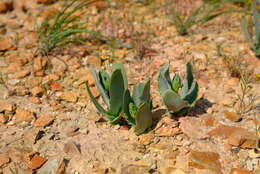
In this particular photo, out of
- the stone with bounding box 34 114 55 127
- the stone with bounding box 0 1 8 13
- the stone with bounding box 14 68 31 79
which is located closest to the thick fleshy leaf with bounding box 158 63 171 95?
the stone with bounding box 34 114 55 127

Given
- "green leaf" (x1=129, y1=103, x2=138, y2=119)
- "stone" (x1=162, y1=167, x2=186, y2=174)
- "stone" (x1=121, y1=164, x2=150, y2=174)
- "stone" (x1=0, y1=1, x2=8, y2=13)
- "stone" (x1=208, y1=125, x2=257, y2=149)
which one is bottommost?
"stone" (x1=162, y1=167, x2=186, y2=174)

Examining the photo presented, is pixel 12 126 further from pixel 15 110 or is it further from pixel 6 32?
pixel 6 32

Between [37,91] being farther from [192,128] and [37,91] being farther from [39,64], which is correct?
[192,128]

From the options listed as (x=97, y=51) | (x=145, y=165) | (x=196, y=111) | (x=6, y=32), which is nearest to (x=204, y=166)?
(x=145, y=165)

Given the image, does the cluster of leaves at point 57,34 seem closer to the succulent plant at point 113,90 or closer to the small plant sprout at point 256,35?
the succulent plant at point 113,90

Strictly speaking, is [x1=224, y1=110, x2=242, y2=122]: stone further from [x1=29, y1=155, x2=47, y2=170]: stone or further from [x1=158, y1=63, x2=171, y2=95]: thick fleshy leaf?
[x1=29, y1=155, x2=47, y2=170]: stone

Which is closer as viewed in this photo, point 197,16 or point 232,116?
point 232,116

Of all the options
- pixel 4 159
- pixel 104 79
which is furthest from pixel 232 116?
pixel 4 159
